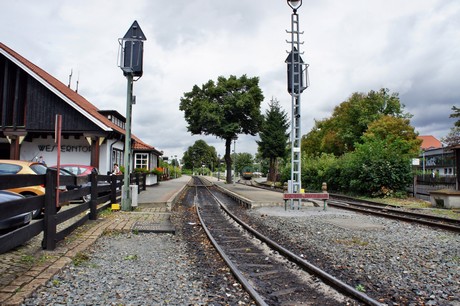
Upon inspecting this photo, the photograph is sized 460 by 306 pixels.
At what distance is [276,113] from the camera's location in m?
42.9

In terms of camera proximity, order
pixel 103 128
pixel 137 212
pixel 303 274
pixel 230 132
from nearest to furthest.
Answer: pixel 303 274, pixel 137 212, pixel 103 128, pixel 230 132

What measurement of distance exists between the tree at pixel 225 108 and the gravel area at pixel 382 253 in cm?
2746

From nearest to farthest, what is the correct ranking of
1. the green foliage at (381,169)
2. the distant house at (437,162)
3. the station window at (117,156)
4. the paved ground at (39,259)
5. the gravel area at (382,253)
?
the paved ground at (39,259) → the gravel area at (382,253) → the green foliage at (381,169) → the station window at (117,156) → the distant house at (437,162)

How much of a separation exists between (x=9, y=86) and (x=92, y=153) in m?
5.80

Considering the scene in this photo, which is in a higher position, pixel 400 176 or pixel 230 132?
pixel 230 132

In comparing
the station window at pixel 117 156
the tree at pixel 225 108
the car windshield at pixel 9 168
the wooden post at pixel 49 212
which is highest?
the tree at pixel 225 108

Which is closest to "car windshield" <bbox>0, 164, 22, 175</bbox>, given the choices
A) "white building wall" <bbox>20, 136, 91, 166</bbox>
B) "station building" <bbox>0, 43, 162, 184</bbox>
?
"station building" <bbox>0, 43, 162, 184</bbox>

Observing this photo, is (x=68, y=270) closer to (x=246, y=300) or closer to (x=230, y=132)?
(x=246, y=300)

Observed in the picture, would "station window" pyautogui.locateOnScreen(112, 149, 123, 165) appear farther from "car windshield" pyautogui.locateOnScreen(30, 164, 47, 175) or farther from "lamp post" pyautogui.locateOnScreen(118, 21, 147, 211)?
"car windshield" pyautogui.locateOnScreen(30, 164, 47, 175)

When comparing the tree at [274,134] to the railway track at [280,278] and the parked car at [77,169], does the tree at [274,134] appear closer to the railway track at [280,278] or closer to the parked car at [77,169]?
the parked car at [77,169]

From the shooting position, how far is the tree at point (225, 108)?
1517 inches

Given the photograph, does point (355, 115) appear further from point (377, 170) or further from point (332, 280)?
point (332, 280)

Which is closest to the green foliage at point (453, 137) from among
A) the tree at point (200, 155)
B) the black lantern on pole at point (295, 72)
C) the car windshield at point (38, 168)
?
the black lantern on pole at point (295, 72)

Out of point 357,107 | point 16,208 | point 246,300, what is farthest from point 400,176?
point 357,107
